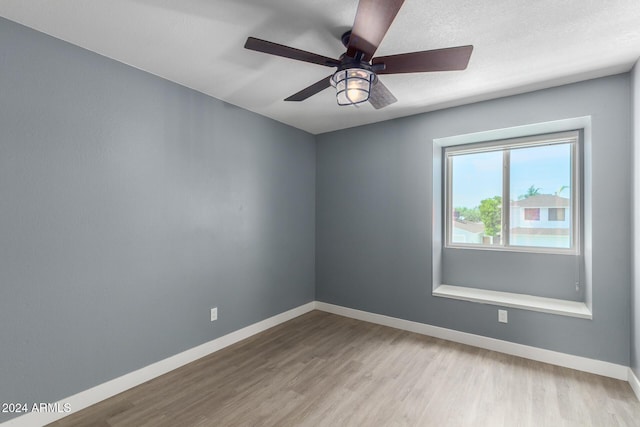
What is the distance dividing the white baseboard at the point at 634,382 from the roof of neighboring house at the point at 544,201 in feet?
4.94

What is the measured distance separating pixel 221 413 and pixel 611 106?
3.91 meters

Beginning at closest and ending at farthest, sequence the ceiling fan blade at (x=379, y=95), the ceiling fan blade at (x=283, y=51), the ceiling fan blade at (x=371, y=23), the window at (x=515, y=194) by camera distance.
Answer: the ceiling fan blade at (x=371, y=23) → the ceiling fan blade at (x=283, y=51) → the ceiling fan blade at (x=379, y=95) → the window at (x=515, y=194)

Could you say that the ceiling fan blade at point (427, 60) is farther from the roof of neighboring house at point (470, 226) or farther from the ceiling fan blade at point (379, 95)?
the roof of neighboring house at point (470, 226)

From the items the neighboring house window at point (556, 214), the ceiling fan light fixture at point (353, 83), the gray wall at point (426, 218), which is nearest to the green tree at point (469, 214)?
the gray wall at point (426, 218)

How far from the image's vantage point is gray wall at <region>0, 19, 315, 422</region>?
1.80 m

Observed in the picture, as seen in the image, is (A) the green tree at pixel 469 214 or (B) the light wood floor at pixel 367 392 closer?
(B) the light wood floor at pixel 367 392

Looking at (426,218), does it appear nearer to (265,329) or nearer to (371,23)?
(265,329)

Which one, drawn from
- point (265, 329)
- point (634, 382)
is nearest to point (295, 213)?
point (265, 329)

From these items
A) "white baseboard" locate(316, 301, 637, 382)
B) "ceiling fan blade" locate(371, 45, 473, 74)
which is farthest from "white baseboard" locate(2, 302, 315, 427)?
"ceiling fan blade" locate(371, 45, 473, 74)

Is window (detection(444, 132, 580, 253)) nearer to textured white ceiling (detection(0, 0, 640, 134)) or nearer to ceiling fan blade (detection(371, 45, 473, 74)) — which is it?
textured white ceiling (detection(0, 0, 640, 134))

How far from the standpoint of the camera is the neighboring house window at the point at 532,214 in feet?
10.1

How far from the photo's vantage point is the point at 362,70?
1695 millimetres

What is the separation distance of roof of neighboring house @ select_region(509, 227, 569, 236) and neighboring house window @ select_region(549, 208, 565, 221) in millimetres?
113

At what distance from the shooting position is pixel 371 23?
1.36 meters
